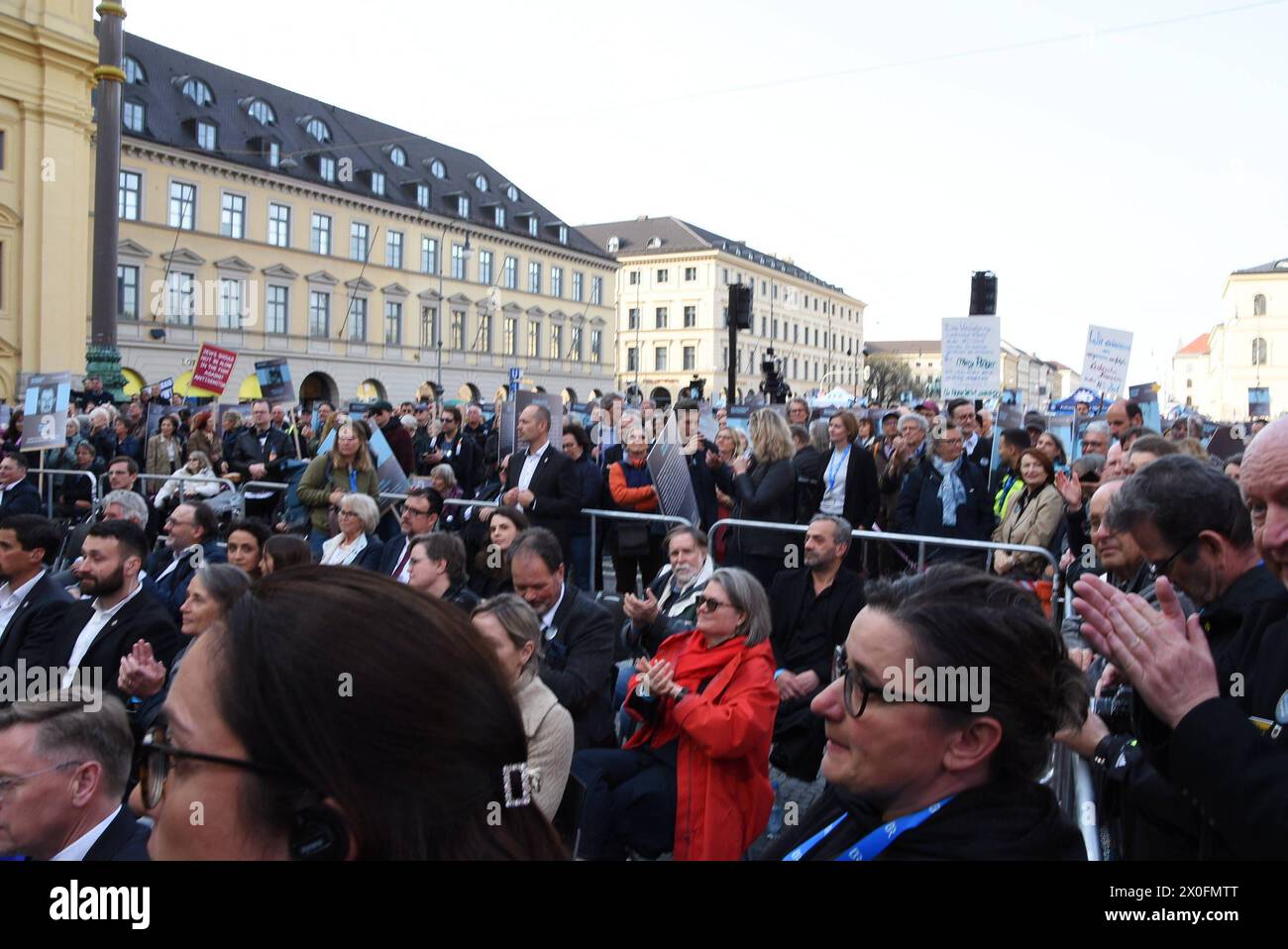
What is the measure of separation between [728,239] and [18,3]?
77376 mm

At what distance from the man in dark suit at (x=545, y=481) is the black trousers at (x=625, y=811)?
13.5 ft

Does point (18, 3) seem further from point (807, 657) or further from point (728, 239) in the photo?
point (728, 239)

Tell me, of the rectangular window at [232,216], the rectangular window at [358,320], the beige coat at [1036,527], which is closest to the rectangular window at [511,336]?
the rectangular window at [358,320]

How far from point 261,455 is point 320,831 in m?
12.3

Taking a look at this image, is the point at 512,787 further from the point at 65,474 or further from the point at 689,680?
the point at 65,474

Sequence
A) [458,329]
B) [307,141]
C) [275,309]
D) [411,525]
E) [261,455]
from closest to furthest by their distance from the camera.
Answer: [411,525] → [261,455] → [275,309] → [307,141] → [458,329]

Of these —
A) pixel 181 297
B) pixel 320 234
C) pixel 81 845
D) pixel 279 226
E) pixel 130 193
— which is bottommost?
pixel 81 845

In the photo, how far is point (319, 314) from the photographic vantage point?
55.9 m

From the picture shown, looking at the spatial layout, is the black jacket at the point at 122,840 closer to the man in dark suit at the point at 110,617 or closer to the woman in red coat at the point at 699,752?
the woman in red coat at the point at 699,752

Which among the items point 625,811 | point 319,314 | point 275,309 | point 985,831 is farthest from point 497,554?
point 319,314

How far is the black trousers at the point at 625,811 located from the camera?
4.39 m

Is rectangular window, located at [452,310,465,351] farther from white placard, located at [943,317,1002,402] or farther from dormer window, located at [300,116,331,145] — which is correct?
white placard, located at [943,317,1002,402]

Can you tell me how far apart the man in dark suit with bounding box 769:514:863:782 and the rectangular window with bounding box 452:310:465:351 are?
2343 inches

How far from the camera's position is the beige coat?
6.53 m
